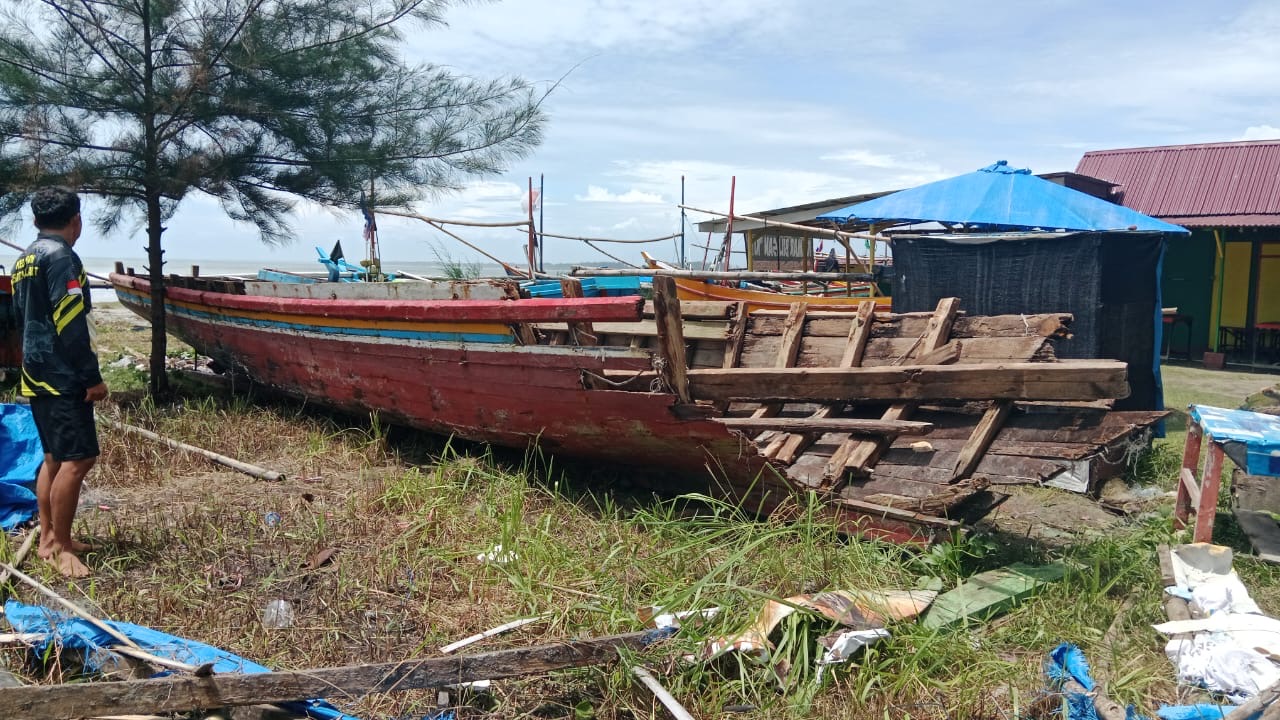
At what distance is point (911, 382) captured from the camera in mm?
4230

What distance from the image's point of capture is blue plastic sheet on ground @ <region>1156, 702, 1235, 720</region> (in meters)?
2.56

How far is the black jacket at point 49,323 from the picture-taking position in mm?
3727

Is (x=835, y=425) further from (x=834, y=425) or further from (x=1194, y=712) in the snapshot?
(x=1194, y=712)

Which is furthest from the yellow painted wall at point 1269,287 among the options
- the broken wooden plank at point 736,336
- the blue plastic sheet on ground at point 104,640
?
the blue plastic sheet on ground at point 104,640

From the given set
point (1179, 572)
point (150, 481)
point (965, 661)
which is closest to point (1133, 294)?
point (1179, 572)

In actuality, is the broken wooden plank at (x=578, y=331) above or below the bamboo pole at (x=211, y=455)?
above

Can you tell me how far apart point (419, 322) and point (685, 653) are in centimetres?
330

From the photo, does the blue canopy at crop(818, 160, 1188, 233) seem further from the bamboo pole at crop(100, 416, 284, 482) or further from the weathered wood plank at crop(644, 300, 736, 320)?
the bamboo pole at crop(100, 416, 284, 482)

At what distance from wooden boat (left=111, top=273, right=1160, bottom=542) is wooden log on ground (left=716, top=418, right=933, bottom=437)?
0.01 m

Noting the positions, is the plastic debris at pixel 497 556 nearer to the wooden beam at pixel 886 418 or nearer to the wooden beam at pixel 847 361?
the wooden beam at pixel 847 361

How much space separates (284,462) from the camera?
579 cm

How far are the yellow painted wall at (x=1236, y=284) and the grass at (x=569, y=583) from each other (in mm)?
8664

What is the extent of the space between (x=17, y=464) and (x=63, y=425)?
1.24 m

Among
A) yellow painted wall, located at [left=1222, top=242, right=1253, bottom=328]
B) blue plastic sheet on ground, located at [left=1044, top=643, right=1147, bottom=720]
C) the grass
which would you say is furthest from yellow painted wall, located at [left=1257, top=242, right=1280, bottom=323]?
blue plastic sheet on ground, located at [left=1044, top=643, right=1147, bottom=720]
